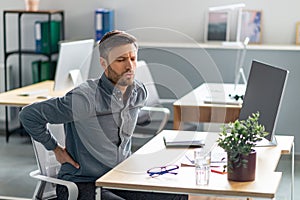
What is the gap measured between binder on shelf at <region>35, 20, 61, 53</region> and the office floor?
0.87 m

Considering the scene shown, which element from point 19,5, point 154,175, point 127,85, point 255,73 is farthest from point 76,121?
point 19,5

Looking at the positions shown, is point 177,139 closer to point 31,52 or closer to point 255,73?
point 255,73

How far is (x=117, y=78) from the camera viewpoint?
2.85m

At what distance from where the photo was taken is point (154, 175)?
2648 mm

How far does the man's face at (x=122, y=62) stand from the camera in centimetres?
275

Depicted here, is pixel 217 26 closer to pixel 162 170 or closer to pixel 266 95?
pixel 266 95

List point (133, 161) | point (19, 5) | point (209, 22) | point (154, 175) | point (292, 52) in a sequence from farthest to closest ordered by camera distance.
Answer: point (19, 5) → point (209, 22) → point (292, 52) → point (133, 161) → point (154, 175)

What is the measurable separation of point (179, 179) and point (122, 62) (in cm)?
55

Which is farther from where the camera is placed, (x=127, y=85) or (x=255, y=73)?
(x=255, y=73)

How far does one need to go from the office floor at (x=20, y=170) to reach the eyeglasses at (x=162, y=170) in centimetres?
183

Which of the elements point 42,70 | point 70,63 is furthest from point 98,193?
point 42,70

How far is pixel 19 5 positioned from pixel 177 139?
3.65 meters

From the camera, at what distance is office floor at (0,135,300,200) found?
4.56 meters

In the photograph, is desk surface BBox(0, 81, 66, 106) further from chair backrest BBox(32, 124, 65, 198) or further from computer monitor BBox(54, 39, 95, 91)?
chair backrest BBox(32, 124, 65, 198)
